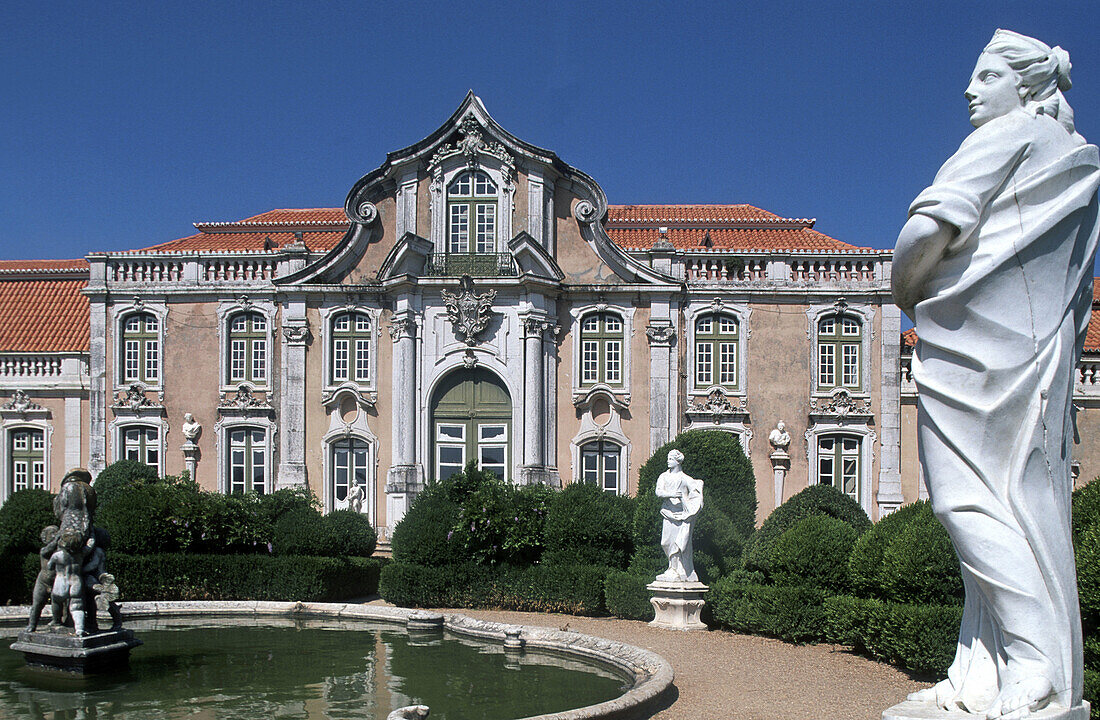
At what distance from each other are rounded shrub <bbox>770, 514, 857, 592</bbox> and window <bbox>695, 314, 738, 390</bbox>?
1154 centimetres

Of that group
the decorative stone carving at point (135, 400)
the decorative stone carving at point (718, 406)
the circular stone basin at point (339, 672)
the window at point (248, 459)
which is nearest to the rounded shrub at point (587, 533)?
the circular stone basin at point (339, 672)

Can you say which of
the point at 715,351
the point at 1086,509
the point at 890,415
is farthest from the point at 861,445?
the point at 1086,509

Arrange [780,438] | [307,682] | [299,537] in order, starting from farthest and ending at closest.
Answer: [780,438] < [299,537] < [307,682]

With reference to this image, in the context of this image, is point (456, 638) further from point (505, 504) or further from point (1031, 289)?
point (1031, 289)

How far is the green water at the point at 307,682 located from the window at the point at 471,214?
1341cm

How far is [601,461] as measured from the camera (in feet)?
76.5

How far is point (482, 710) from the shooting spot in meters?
7.89

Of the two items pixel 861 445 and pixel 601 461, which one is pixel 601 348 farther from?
pixel 861 445

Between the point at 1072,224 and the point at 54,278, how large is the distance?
28.5 m

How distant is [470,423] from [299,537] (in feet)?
26.8

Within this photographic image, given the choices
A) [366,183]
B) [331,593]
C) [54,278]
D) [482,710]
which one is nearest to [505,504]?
[331,593]

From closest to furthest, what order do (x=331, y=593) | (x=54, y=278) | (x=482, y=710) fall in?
(x=482, y=710), (x=331, y=593), (x=54, y=278)

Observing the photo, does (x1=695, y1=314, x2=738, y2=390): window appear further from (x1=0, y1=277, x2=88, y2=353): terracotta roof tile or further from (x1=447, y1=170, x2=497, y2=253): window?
(x1=0, y1=277, x2=88, y2=353): terracotta roof tile

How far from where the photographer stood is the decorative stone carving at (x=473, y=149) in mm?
23266
